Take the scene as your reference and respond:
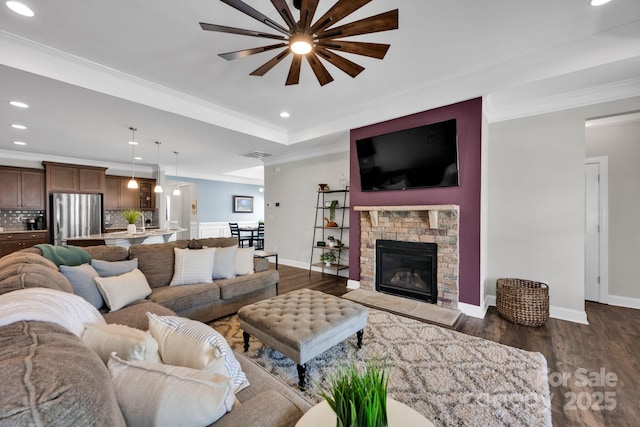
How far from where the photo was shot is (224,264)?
3166 millimetres

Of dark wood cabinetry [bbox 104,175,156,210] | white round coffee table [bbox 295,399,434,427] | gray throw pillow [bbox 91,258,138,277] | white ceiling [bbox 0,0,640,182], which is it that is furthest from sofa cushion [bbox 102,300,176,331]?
dark wood cabinetry [bbox 104,175,156,210]

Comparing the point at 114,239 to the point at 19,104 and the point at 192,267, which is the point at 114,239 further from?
the point at 192,267

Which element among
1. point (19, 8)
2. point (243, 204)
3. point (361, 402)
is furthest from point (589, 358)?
point (243, 204)

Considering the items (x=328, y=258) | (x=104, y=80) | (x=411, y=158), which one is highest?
(x=104, y=80)

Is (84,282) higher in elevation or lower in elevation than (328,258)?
higher

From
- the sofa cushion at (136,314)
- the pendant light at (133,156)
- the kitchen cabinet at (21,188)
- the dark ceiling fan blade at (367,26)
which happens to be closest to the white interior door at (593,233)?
the dark ceiling fan blade at (367,26)

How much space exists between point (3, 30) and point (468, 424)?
463cm

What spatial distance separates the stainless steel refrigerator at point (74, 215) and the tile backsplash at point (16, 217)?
657 millimetres

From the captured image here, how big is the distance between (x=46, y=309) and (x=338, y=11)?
207 centimetres

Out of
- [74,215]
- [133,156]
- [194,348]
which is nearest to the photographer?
[194,348]

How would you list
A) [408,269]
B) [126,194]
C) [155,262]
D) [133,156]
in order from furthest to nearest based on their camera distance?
[126,194] < [133,156] < [408,269] < [155,262]

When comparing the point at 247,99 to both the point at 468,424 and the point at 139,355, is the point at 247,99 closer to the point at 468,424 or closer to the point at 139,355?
the point at 139,355

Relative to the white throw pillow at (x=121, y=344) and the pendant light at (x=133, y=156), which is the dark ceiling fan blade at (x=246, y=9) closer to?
the white throw pillow at (x=121, y=344)

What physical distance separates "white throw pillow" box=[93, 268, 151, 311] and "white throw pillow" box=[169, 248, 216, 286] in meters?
0.36
